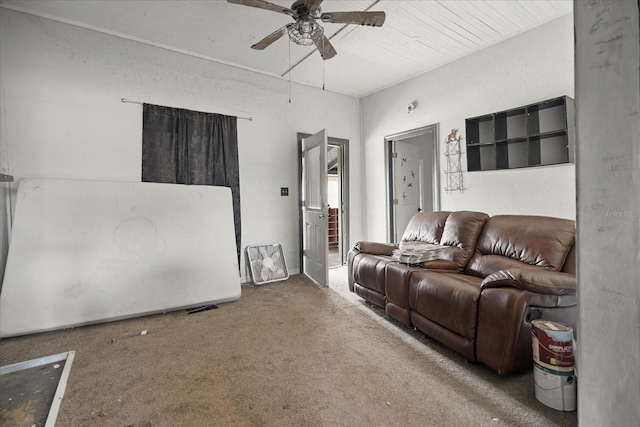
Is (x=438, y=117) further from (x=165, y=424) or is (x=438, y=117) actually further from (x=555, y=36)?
(x=165, y=424)

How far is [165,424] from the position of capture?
4.85 feet

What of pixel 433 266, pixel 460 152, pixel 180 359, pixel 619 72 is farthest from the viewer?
pixel 460 152

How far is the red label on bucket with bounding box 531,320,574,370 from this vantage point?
4.98ft

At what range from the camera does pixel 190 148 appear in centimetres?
353

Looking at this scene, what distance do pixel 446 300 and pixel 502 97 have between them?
2.55 m

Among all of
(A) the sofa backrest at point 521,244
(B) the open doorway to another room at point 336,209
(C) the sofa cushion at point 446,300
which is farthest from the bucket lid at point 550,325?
(B) the open doorway to another room at point 336,209

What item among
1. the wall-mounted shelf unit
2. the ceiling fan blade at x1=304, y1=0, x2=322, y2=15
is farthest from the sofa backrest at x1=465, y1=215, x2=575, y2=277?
the ceiling fan blade at x1=304, y1=0, x2=322, y2=15

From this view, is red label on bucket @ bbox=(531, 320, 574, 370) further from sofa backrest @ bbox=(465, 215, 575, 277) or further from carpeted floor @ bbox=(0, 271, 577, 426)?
sofa backrest @ bbox=(465, 215, 575, 277)

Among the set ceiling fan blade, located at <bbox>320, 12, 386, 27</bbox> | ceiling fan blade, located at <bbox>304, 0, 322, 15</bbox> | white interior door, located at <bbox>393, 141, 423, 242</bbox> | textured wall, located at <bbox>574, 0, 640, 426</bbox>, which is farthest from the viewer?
white interior door, located at <bbox>393, 141, 423, 242</bbox>

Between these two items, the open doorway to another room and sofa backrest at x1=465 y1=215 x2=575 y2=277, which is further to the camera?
the open doorway to another room

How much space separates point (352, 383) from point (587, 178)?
157 cm

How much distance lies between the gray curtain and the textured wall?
11.4 feet

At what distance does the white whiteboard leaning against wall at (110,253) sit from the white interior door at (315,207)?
3.66ft

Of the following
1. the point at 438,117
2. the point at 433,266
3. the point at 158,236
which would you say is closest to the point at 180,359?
the point at 158,236
